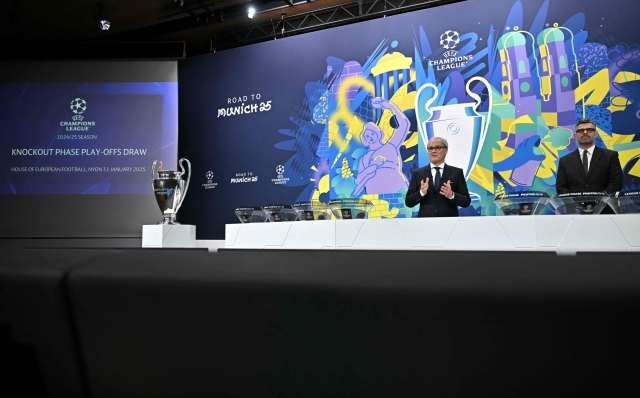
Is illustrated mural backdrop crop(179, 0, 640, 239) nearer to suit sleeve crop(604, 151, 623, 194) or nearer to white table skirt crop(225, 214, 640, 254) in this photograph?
suit sleeve crop(604, 151, 623, 194)

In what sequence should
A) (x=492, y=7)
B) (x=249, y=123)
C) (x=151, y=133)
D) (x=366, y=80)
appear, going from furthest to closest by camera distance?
(x=151, y=133), (x=249, y=123), (x=366, y=80), (x=492, y=7)

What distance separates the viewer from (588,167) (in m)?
3.98

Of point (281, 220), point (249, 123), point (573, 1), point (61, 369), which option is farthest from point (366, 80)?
point (61, 369)

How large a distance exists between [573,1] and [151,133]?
16.4 ft

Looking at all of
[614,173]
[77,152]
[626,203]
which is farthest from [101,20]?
[626,203]

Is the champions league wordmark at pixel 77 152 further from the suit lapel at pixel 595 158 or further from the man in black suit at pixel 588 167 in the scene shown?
the suit lapel at pixel 595 158

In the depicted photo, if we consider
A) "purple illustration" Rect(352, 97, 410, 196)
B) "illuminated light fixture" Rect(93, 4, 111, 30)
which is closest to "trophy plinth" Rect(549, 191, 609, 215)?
"purple illustration" Rect(352, 97, 410, 196)

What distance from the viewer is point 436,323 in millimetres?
176

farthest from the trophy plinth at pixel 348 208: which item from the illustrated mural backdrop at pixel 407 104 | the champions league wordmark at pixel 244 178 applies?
the champions league wordmark at pixel 244 178

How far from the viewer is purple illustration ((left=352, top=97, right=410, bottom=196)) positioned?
5016 mm

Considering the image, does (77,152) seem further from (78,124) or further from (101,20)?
(101,20)

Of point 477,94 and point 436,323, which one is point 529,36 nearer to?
point 477,94

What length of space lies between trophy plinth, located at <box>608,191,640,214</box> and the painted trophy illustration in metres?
2.41

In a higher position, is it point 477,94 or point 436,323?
point 477,94
